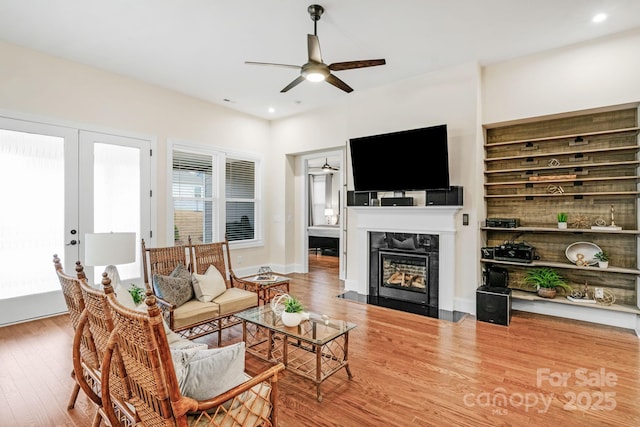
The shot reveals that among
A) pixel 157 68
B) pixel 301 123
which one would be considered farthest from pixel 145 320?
pixel 301 123

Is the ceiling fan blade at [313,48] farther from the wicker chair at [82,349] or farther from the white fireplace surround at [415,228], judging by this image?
the wicker chair at [82,349]

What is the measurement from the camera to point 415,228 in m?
4.59

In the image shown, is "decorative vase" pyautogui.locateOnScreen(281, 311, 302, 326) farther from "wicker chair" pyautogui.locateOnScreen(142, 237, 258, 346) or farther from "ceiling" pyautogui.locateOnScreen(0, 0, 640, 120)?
"ceiling" pyautogui.locateOnScreen(0, 0, 640, 120)

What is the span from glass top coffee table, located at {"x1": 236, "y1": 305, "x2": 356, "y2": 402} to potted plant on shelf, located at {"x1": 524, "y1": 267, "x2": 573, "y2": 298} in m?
2.78

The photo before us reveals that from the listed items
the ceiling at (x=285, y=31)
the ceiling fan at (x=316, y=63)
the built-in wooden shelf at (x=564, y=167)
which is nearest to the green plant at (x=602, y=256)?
the built-in wooden shelf at (x=564, y=167)

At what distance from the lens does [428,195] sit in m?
4.40

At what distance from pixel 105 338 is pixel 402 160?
3926 mm

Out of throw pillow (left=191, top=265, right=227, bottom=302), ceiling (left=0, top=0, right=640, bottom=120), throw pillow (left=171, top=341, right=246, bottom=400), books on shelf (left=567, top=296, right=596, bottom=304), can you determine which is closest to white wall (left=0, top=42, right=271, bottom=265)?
ceiling (left=0, top=0, right=640, bottom=120)

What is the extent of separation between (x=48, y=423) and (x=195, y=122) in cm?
460

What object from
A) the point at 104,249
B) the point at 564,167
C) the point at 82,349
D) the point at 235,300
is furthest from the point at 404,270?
the point at 82,349

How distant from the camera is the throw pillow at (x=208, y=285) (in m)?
3.32

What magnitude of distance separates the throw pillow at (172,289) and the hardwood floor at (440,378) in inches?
21.9

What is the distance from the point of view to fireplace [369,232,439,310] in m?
4.50

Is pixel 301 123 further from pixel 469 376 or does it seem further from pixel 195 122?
pixel 469 376
